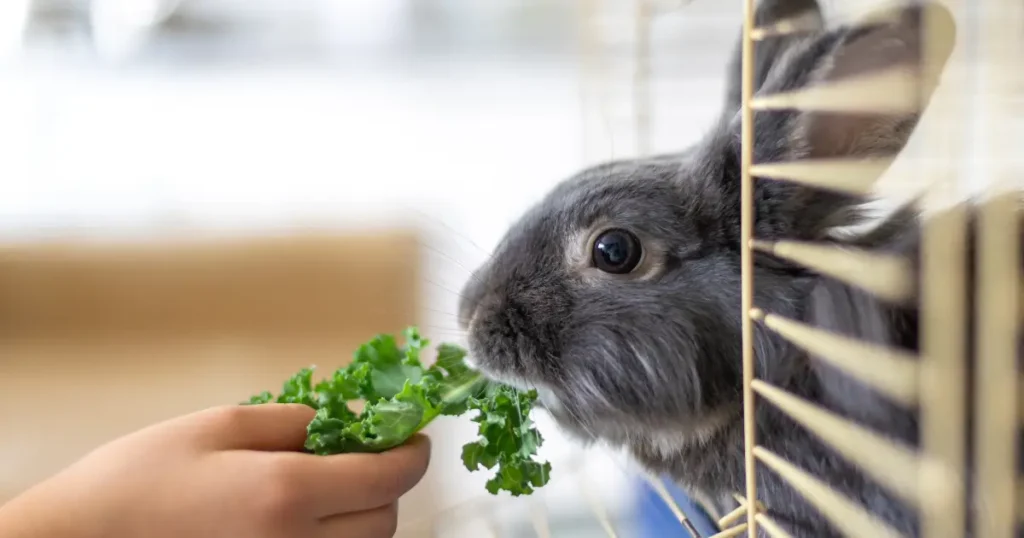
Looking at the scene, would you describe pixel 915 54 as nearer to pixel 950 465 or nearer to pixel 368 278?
pixel 950 465

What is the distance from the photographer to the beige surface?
6.18ft

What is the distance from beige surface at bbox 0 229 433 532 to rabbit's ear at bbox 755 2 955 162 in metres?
1.33

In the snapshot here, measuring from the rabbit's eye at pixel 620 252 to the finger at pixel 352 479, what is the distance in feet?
0.79

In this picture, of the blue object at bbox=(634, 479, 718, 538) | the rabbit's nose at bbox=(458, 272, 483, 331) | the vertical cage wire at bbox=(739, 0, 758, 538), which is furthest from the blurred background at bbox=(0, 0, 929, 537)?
the vertical cage wire at bbox=(739, 0, 758, 538)

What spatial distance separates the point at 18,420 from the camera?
6.41 ft

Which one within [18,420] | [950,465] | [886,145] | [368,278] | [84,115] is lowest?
[18,420]

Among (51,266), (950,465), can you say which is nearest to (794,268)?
(950,465)

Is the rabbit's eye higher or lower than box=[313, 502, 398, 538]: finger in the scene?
higher

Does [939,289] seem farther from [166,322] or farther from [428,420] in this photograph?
[166,322]

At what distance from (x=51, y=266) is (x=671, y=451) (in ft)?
5.58

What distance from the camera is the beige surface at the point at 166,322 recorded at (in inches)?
74.2

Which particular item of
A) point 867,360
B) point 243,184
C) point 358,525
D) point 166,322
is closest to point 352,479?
point 358,525

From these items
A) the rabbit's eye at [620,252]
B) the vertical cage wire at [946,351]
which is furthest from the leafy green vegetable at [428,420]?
the vertical cage wire at [946,351]

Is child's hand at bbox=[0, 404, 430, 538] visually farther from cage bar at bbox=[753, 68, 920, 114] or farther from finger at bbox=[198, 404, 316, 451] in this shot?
cage bar at bbox=[753, 68, 920, 114]
